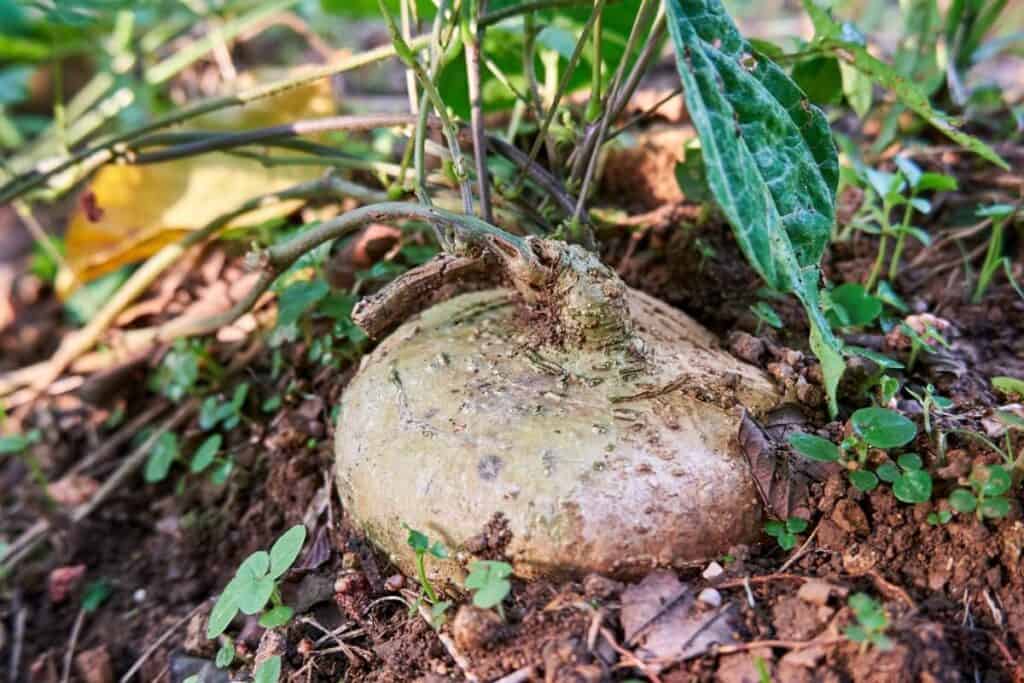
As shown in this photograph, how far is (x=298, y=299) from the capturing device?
147cm

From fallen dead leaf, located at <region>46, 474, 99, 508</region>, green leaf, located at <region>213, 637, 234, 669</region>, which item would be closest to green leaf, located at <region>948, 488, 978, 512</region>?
green leaf, located at <region>213, 637, 234, 669</region>

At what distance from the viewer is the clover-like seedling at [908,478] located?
3.16ft

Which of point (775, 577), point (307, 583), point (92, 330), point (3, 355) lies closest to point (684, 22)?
point (775, 577)

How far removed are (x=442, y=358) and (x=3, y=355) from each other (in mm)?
1619

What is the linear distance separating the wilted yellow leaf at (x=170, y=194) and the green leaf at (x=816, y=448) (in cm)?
130

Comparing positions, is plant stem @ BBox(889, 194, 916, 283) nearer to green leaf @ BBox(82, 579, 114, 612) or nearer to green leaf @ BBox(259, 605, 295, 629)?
green leaf @ BBox(259, 605, 295, 629)

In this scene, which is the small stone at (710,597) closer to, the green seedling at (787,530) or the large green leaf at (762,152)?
the green seedling at (787,530)

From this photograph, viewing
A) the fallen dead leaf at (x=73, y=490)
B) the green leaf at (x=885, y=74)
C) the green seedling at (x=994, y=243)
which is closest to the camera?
the green leaf at (x=885, y=74)

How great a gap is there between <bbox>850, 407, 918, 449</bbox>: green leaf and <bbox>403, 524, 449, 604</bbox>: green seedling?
0.53 metres

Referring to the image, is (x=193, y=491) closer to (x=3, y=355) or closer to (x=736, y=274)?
(x=3, y=355)

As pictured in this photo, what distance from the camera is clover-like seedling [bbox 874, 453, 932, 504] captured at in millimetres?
963

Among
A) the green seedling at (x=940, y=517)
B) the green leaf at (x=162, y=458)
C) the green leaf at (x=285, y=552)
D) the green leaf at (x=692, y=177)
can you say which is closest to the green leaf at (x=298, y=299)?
the green leaf at (x=162, y=458)

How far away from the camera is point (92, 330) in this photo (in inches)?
74.7

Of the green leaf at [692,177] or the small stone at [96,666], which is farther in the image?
the green leaf at [692,177]
